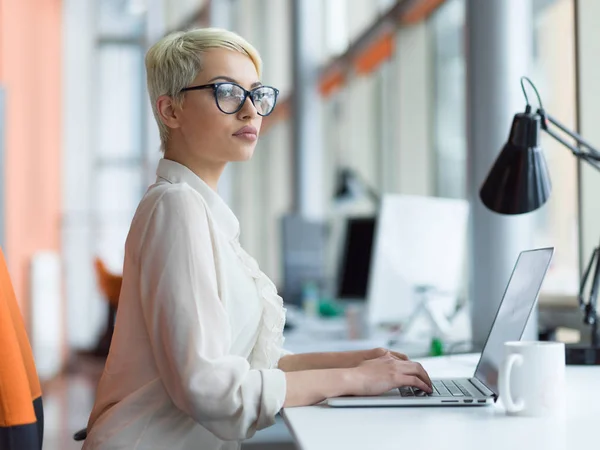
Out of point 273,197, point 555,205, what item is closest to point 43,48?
point 273,197

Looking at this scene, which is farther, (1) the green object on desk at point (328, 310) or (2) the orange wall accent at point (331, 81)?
(2) the orange wall accent at point (331, 81)

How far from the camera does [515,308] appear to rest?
5.66ft

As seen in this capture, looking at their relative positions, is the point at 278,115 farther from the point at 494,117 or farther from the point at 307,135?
the point at 494,117

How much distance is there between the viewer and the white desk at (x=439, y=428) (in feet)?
4.04

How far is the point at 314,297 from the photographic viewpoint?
15.7 ft

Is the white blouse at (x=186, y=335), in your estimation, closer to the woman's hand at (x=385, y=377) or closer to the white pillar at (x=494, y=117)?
the woman's hand at (x=385, y=377)

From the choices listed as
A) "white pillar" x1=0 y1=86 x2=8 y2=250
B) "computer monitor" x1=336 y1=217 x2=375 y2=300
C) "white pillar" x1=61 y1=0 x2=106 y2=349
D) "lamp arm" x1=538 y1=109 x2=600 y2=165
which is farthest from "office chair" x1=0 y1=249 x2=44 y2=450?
"white pillar" x1=61 y1=0 x2=106 y2=349

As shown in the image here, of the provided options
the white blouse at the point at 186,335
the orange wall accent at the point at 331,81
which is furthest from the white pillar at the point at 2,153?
the white blouse at the point at 186,335

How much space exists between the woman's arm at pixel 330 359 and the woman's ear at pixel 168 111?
0.57 m

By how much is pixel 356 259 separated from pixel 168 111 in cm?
253

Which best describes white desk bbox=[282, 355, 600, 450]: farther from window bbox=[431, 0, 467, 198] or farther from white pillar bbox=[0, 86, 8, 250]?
white pillar bbox=[0, 86, 8, 250]

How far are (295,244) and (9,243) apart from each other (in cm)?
355

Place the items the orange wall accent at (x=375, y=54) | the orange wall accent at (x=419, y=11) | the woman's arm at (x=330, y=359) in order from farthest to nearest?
the orange wall accent at (x=375, y=54) < the orange wall accent at (x=419, y=11) < the woman's arm at (x=330, y=359)

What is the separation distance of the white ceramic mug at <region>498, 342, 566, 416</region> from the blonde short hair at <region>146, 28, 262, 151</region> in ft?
2.48
